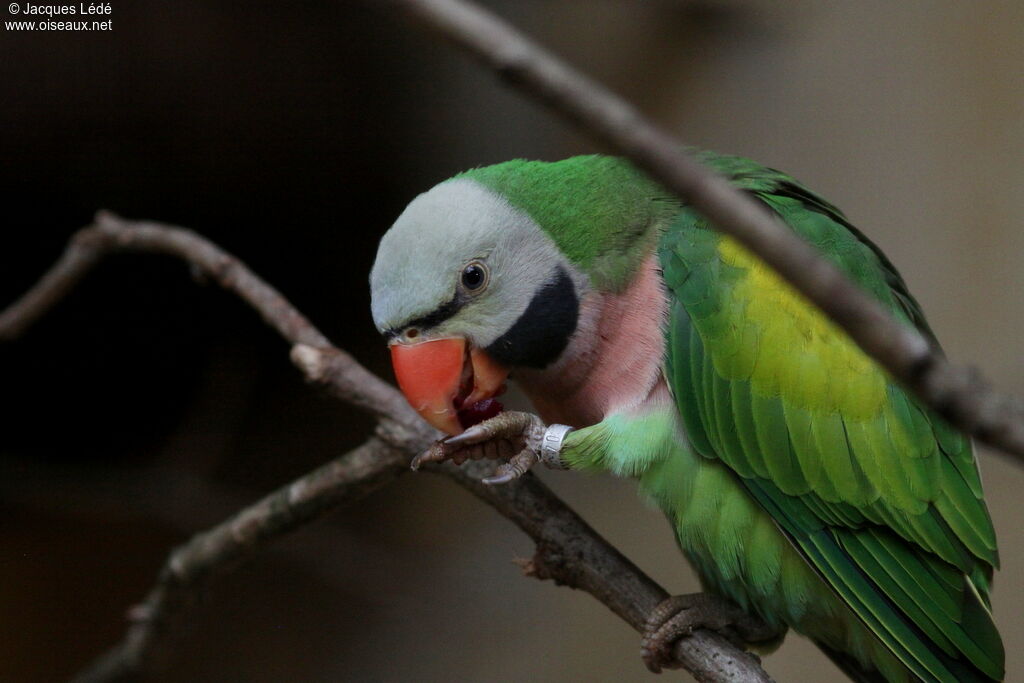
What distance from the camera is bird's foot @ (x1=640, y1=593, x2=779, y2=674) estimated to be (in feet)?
5.47

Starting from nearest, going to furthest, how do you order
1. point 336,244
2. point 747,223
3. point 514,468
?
point 747,223
point 514,468
point 336,244

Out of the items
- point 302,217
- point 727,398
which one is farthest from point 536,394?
point 302,217

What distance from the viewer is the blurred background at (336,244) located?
3.14m

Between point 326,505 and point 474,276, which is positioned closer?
point 474,276

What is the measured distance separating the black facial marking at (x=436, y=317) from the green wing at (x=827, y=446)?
1.46ft

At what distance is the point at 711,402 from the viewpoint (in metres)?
1.66

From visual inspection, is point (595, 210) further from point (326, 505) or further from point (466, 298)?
point (326, 505)

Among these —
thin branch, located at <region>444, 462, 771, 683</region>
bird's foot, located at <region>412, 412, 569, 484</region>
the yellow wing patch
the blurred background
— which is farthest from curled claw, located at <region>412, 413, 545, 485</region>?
the blurred background

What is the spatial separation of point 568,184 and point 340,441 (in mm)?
2377

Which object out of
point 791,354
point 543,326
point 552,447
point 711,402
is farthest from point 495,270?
point 791,354

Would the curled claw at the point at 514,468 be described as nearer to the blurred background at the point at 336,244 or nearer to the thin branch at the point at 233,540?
the thin branch at the point at 233,540

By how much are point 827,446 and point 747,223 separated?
1160 mm

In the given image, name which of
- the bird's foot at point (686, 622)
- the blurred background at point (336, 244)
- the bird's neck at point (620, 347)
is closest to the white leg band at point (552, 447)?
the bird's neck at point (620, 347)

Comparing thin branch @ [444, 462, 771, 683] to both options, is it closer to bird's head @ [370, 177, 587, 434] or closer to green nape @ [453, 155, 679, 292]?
bird's head @ [370, 177, 587, 434]
